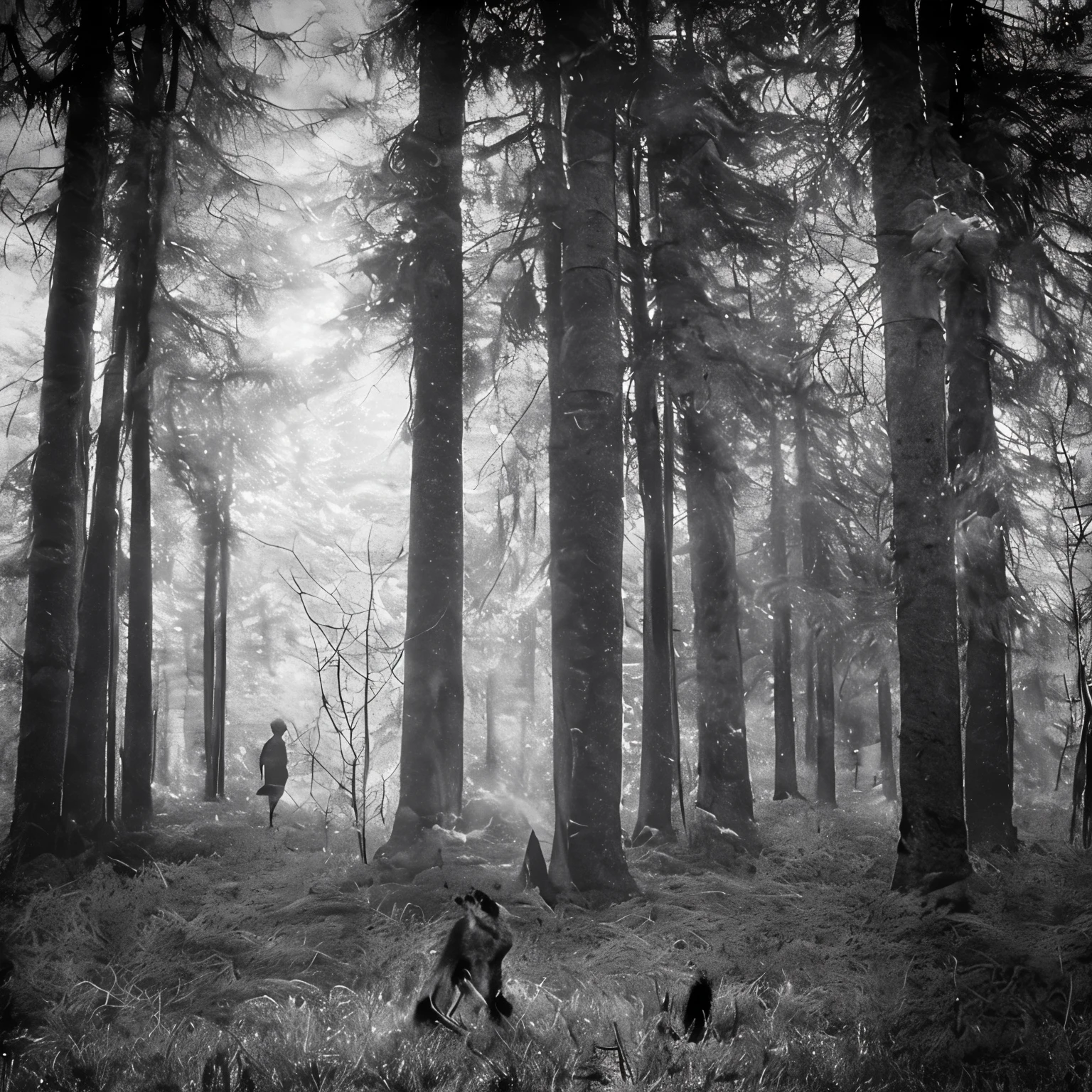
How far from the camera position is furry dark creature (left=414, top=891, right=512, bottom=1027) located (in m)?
3.96

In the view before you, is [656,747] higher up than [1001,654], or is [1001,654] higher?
[1001,654]

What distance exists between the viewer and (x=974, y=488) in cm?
875

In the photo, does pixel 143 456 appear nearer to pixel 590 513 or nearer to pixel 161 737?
pixel 590 513

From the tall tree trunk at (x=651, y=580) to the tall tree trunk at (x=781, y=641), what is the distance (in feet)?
20.2

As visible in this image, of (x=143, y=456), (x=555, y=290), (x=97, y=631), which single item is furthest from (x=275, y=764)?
(x=555, y=290)

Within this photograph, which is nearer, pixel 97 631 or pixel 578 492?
pixel 578 492

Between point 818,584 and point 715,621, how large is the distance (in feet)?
17.2

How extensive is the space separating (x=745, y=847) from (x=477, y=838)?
298 cm

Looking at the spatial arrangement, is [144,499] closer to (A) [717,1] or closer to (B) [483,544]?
(B) [483,544]

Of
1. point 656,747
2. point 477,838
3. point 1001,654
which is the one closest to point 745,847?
point 656,747

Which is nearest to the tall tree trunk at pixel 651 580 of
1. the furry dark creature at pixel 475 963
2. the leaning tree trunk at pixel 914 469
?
the leaning tree trunk at pixel 914 469

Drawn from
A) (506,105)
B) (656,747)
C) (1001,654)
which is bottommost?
(656,747)

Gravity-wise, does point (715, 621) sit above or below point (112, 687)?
above

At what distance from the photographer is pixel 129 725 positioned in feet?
38.7
